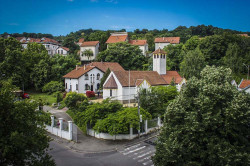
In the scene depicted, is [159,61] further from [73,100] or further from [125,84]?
[73,100]

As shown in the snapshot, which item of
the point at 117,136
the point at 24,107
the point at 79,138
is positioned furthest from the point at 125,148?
the point at 24,107

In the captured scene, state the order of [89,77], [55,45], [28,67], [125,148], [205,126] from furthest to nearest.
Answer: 1. [55,45]
2. [28,67]
3. [89,77]
4. [125,148]
5. [205,126]

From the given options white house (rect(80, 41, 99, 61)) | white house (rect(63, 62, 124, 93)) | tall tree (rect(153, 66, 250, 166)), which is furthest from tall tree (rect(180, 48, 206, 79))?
tall tree (rect(153, 66, 250, 166))

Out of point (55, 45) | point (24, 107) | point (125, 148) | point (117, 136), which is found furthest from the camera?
point (55, 45)

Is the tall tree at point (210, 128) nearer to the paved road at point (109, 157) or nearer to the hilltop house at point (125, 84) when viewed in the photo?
the paved road at point (109, 157)

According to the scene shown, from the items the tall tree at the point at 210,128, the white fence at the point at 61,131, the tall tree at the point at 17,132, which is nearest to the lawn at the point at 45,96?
the white fence at the point at 61,131

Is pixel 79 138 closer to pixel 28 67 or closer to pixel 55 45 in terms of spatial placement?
pixel 28 67

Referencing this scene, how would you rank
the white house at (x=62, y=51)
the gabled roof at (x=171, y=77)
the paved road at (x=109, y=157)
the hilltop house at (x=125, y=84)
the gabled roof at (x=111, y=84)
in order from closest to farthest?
1. the paved road at (x=109, y=157)
2. the hilltop house at (x=125, y=84)
3. the gabled roof at (x=111, y=84)
4. the gabled roof at (x=171, y=77)
5. the white house at (x=62, y=51)
